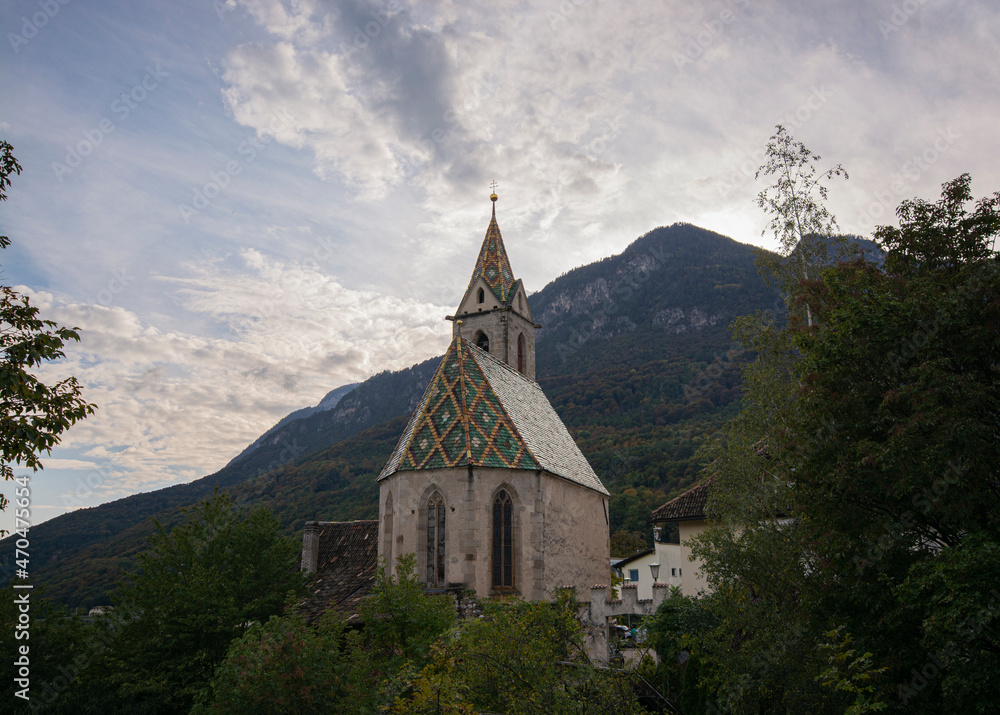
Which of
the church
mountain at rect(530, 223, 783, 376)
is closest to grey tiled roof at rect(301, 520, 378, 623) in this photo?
the church

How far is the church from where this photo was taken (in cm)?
2261

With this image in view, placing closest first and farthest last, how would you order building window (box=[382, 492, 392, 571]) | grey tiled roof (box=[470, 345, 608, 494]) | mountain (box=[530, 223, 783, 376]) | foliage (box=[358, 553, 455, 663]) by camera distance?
1. foliage (box=[358, 553, 455, 663])
2. building window (box=[382, 492, 392, 571])
3. grey tiled roof (box=[470, 345, 608, 494])
4. mountain (box=[530, 223, 783, 376])

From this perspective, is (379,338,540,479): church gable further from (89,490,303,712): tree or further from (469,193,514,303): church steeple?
(469,193,514,303): church steeple

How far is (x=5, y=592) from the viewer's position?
16781 millimetres

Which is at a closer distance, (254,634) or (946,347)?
(946,347)

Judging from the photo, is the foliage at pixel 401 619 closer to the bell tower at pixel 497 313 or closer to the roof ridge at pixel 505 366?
the roof ridge at pixel 505 366

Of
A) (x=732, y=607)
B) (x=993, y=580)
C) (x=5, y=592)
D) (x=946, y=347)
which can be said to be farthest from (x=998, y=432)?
(x=5, y=592)

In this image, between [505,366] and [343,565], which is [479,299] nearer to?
[505,366]

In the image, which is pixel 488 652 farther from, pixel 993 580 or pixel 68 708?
pixel 68 708

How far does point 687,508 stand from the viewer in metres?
24.0

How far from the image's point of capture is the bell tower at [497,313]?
34.2 meters

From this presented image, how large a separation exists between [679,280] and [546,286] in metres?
36.0

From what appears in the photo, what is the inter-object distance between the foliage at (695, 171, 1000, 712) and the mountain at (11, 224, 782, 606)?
28.9 meters

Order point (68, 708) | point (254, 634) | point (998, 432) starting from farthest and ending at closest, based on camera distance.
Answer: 1. point (68, 708)
2. point (254, 634)
3. point (998, 432)
